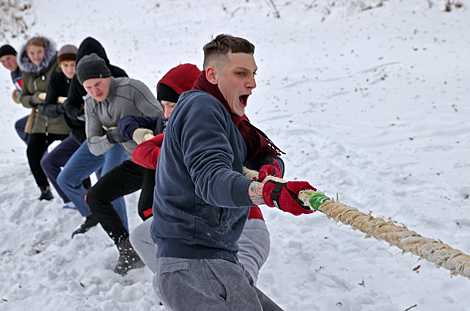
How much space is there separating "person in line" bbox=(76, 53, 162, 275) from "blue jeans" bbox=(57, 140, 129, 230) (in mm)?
286

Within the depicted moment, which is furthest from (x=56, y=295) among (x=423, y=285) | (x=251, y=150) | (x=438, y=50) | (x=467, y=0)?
(x=467, y=0)

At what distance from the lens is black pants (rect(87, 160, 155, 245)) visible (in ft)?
11.5

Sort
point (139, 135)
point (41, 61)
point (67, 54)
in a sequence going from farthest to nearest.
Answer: point (41, 61) < point (67, 54) < point (139, 135)

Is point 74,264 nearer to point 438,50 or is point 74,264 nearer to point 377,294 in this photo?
point 377,294

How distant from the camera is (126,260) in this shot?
12.0ft

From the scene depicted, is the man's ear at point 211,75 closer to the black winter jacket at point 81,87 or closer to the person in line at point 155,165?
the person in line at point 155,165

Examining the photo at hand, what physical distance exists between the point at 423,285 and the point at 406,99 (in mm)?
4810

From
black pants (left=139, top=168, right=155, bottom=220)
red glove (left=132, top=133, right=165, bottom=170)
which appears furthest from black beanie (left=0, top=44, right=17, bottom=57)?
red glove (left=132, top=133, right=165, bottom=170)

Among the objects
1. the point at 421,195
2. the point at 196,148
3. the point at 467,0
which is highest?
the point at 196,148

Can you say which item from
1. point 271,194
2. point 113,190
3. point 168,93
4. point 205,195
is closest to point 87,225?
point 113,190

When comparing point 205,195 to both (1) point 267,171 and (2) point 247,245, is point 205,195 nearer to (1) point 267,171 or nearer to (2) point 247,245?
(1) point 267,171

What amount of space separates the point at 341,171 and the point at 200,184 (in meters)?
3.74

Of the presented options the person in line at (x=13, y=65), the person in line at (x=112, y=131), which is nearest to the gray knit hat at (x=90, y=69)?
the person in line at (x=112, y=131)

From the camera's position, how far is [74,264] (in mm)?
3834
